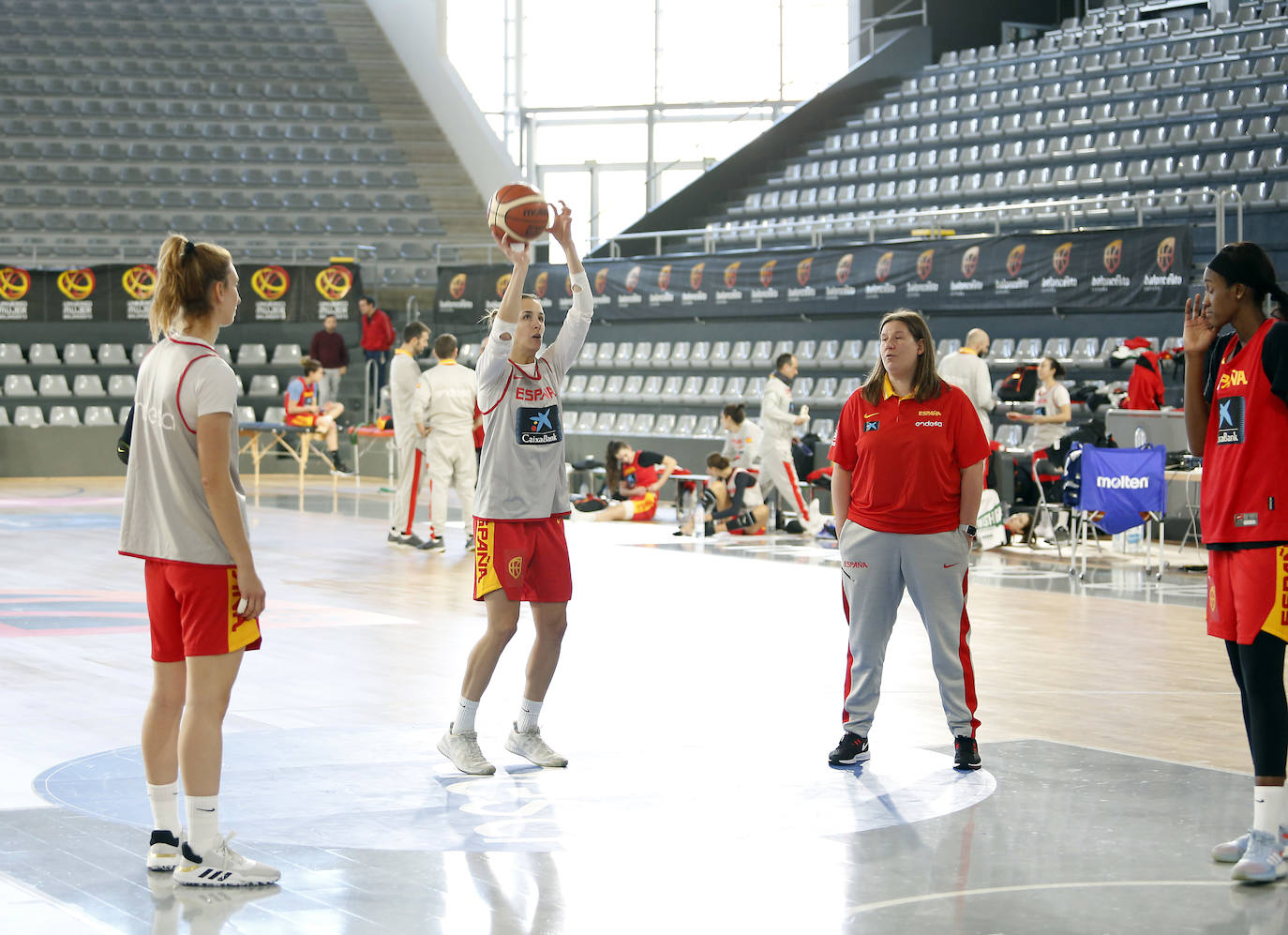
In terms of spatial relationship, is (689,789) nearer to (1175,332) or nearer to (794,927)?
(794,927)

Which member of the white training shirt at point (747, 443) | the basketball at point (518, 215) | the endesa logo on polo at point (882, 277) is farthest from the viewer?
the endesa logo on polo at point (882, 277)

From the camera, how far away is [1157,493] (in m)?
11.4

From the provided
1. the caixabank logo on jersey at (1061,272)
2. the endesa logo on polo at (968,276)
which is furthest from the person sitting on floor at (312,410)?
the caixabank logo on jersey at (1061,272)

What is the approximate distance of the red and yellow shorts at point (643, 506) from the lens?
55.7ft

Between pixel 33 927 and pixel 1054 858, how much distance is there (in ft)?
9.11

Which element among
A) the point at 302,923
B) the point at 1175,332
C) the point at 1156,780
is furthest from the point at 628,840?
the point at 1175,332

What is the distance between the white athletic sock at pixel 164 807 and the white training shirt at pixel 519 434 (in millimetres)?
1676

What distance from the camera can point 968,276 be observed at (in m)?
17.6

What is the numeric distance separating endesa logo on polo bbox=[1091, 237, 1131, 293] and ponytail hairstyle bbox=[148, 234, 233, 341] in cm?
1363

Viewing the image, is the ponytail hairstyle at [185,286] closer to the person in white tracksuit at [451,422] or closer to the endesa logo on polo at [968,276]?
the person in white tracksuit at [451,422]

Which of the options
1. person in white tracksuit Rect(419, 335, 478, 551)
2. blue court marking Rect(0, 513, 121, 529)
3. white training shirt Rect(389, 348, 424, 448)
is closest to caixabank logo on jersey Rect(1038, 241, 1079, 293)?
person in white tracksuit Rect(419, 335, 478, 551)

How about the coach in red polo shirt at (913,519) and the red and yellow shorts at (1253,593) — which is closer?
the red and yellow shorts at (1253,593)

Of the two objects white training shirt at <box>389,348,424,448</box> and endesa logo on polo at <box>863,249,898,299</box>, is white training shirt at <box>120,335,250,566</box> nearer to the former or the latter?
white training shirt at <box>389,348,424,448</box>

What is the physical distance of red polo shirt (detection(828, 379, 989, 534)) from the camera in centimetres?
561
